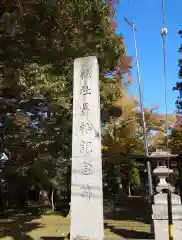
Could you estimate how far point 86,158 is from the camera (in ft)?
19.7

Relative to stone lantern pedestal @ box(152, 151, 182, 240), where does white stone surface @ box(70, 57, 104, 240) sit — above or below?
above

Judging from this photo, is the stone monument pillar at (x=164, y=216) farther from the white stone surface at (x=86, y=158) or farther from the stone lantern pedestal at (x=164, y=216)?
the white stone surface at (x=86, y=158)

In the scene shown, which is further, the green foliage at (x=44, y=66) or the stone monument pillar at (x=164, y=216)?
the stone monument pillar at (x=164, y=216)

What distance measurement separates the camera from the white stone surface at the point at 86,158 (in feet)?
18.5

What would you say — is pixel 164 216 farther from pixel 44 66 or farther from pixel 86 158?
pixel 44 66

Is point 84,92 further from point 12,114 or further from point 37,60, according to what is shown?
point 12,114

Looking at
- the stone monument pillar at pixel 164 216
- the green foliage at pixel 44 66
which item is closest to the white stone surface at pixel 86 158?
the green foliage at pixel 44 66

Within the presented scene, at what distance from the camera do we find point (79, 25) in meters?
8.20

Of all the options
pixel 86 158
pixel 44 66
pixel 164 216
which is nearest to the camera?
pixel 86 158

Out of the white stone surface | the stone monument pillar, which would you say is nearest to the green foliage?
the white stone surface

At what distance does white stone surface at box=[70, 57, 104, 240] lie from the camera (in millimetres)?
5629

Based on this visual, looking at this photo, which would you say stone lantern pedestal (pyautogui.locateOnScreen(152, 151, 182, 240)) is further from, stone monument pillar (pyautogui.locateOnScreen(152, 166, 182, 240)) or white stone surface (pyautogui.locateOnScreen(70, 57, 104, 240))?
white stone surface (pyautogui.locateOnScreen(70, 57, 104, 240))

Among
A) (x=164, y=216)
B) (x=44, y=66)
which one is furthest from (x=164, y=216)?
(x=44, y=66)

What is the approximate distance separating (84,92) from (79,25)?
2775mm
